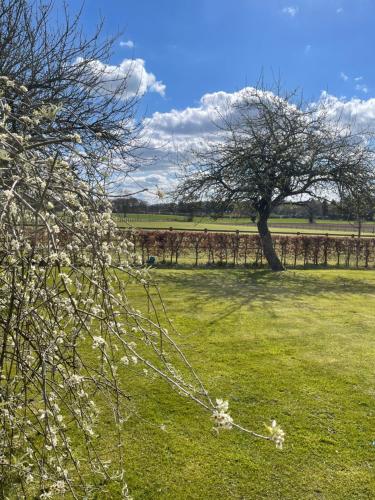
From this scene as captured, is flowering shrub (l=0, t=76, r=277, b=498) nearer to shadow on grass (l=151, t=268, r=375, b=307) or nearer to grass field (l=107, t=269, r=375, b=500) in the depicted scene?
grass field (l=107, t=269, r=375, b=500)

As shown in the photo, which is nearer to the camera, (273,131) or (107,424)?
(107,424)

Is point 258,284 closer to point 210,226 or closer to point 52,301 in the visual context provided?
point 52,301

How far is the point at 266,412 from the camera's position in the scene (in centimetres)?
391

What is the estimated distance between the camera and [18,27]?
6574 mm

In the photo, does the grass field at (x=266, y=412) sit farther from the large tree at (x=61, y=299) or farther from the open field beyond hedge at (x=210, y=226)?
the open field beyond hedge at (x=210, y=226)

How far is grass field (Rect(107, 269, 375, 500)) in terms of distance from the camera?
300cm

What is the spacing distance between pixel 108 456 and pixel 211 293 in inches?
253

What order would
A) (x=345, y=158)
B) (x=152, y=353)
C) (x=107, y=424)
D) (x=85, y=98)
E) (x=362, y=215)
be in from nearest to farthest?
(x=107, y=424)
(x=152, y=353)
(x=85, y=98)
(x=345, y=158)
(x=362, y=215)

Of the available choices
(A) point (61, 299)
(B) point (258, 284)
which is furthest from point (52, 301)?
(B) point (258, 284)

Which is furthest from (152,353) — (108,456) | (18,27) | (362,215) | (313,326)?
(362,215)

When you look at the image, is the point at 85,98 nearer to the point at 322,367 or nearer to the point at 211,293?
the point at 211,293

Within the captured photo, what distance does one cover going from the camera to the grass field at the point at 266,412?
3.00m

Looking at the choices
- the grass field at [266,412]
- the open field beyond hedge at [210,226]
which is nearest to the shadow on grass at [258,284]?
the grass field at [266,412]

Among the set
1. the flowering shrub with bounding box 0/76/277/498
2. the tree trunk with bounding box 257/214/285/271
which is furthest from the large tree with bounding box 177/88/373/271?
the flowering shrub with bounding box 0/76/277/498
